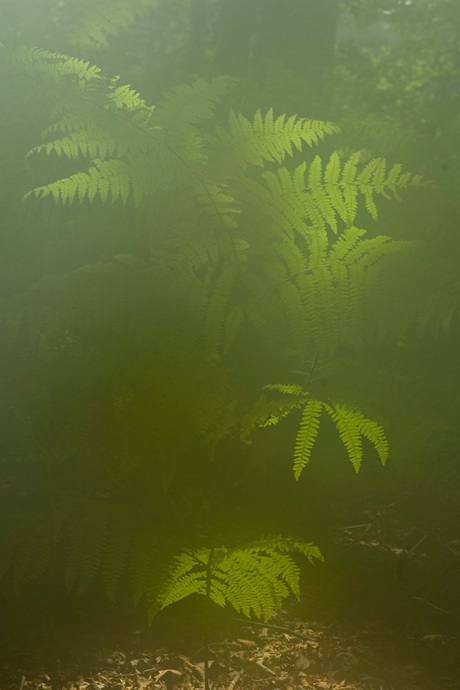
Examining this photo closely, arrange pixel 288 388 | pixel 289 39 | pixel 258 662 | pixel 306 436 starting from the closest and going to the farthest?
Result: pixel 306 436 → pixel 288 388 → pixel 258 662 → pixel 289 39

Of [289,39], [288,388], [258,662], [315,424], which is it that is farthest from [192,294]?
[289,39]

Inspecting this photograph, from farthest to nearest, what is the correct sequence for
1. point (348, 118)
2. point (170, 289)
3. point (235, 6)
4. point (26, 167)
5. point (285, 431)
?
1. point (235, 6)
2. point (348, 118)
3. point (285, 431)
4. point (26, 167)
5. point (170, 289)

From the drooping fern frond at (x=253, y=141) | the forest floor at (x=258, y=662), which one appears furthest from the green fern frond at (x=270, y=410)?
the forest floor at (x=258, y=662)

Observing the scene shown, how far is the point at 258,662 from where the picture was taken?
2.12m

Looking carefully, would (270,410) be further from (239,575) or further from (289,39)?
(289,39)

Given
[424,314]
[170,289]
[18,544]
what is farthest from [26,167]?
[424,314]

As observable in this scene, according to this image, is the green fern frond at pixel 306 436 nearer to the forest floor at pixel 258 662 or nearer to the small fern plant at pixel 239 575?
the small fern plant at pixel 239 575

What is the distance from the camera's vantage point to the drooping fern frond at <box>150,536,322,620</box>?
1.54m

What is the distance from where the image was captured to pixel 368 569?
271cm

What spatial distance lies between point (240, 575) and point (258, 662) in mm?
741

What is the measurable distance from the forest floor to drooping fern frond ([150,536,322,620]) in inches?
23.9

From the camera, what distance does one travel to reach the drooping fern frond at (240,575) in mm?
1538

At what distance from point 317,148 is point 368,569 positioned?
1762 mm

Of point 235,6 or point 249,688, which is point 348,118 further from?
point 249,688
